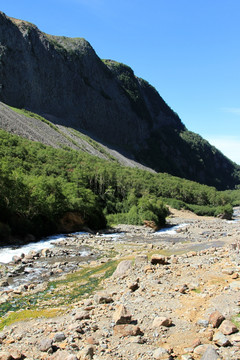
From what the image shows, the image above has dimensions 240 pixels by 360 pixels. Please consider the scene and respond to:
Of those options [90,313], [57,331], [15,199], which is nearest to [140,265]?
[90,313]

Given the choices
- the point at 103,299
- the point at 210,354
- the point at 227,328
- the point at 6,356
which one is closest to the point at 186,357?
the point at 210,354

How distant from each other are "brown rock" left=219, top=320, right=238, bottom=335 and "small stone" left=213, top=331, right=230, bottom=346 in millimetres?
209

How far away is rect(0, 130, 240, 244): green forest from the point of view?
41.4 meters

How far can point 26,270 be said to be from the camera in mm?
23125

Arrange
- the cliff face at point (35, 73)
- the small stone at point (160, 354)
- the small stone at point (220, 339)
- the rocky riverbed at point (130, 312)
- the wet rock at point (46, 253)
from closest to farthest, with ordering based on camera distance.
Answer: the small stone at point (160, 354)
the small stone at point (220, 339)
the rocky riverbed at point (130, 312)
the wet rock at point (46, 253)
the cliff face at point (35, 73)

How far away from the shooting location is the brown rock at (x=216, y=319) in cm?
1077

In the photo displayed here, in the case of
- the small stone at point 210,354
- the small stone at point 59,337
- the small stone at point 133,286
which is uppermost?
the small stone at point 210,354

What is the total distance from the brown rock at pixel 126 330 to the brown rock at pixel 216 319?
2.74 m

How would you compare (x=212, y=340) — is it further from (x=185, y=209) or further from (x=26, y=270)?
(x=185, y=209)

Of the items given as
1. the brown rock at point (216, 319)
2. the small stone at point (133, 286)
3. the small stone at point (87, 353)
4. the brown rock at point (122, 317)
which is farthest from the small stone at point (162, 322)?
the small stone at point (133, 286)

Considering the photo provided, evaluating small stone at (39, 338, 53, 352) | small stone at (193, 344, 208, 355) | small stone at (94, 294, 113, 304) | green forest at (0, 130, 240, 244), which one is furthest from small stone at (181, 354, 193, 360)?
green forest at (0, 130, 240, 244)

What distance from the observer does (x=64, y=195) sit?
52.0m

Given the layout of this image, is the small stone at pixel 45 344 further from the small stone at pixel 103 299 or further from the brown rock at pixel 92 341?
the small stone at pixel 103 299

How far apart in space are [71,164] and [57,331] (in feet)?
291
